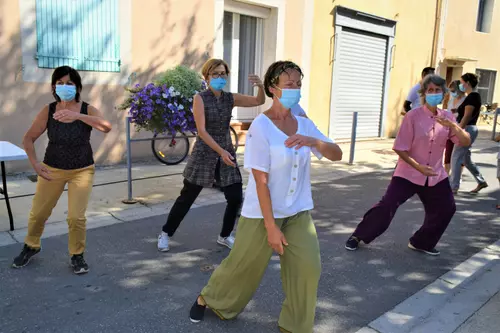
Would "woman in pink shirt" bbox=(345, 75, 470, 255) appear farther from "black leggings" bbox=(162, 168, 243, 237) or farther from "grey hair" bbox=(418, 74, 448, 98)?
"black leggings" bbox=(162, 168, 243, 237)

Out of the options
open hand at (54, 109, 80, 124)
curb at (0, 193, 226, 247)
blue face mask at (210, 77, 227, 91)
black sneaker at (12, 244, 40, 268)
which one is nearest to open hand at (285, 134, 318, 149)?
blue face mask at (210, 77, 227, 91)

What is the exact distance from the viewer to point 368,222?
179 inches

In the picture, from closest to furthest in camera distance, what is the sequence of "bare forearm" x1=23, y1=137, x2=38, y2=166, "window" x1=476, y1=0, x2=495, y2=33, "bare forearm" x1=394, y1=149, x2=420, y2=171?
"bare forearm" x1=23, y1=137, x2=38, y2=166
"bare forearm" x1=394, y1=149, x2=420, y2=171
"window" x1=476, y1=0, x2=495, y2=33

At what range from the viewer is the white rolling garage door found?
12.6 m

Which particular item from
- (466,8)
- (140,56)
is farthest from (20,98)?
(466,8)

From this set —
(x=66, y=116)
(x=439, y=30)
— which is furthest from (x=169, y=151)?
(x=439, y=30)

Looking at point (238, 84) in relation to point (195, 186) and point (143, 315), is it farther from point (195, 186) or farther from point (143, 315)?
point (143, 315)

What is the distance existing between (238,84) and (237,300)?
8.74 m

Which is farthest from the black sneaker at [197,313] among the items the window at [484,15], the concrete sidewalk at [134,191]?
the window at [484,15]

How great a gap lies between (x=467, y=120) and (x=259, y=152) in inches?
210

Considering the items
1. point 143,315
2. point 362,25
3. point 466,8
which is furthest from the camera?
Answer: point 466,8

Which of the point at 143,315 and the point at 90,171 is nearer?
the point at 143,315

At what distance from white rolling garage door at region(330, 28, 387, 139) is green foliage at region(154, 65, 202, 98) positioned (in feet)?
23.0

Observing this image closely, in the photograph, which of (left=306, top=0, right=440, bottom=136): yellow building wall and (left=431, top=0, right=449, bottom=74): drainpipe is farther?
(left=431, top=0, right=449, bottom=74): drainpipe
